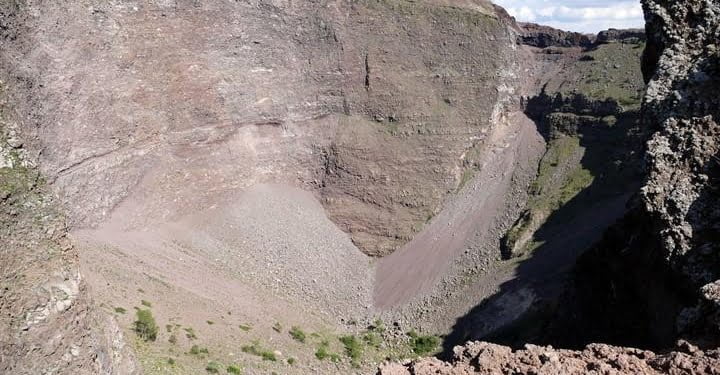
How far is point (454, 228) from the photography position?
49.9m

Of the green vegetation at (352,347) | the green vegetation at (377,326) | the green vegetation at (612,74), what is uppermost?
the green vegetation at (612,74)

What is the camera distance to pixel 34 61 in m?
37.0

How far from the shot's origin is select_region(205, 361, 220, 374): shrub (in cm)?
2741

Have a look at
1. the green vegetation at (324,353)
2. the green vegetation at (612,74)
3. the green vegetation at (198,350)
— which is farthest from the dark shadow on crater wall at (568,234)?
the green vegetation at (198,350)

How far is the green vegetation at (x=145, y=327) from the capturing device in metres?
28.3

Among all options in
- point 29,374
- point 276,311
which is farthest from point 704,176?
point 276,311

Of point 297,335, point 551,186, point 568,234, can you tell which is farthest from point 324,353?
point 551,186

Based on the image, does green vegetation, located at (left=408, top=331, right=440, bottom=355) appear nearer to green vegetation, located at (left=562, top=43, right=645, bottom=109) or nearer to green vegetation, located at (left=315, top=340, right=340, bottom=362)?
green vegetation, located at (left=315, top=340, right=340, bottom=362)

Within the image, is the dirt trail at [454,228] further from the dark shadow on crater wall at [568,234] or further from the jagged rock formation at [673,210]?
the jagged rock formation at [673,210]

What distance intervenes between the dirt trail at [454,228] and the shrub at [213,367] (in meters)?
19.0

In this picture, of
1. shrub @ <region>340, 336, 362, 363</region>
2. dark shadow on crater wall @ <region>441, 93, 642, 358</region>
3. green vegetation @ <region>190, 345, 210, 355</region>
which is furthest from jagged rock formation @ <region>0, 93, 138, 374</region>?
shrub @ <region>340, 336, 362, 363</region>

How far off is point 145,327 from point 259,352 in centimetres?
631

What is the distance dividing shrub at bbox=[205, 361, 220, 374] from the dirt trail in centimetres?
1895

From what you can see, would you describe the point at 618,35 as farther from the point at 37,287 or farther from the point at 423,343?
the point at 37,287
